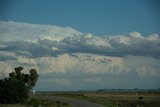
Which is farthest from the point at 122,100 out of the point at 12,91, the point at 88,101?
the point at 12,91

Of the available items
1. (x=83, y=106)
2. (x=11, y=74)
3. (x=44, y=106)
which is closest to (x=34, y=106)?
(x=44, y=106)

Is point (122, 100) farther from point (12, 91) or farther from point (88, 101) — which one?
point (12, 91)

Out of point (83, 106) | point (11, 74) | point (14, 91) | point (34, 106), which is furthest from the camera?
point (11, 74)

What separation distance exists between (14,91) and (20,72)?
13.5m

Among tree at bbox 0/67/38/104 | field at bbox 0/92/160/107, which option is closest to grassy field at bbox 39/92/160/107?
field at bbox 0/92/160/107

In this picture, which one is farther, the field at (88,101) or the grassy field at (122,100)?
the grassy field at (122,100)

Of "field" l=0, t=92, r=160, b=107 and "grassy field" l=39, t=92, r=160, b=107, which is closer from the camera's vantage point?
"field" l=0, t=92, r=160, b=107

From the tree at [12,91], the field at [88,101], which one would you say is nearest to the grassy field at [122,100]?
the field at [88,101]

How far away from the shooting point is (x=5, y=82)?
5859cm

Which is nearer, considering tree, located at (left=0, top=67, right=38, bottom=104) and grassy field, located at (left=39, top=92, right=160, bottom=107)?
tree, located at (left=0, top=67, right=38, bottom=104)

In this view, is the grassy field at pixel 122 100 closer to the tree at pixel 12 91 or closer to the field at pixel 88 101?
the field at pixel 88 101

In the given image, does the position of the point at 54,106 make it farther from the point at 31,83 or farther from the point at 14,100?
the point at 31,83

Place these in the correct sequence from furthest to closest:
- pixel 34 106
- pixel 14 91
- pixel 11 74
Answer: pixel 11 74 < pixel 14 91 < pixel 34 106

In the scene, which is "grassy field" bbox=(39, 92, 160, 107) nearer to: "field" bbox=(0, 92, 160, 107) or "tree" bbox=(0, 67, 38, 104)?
"field" bbox=(0, 92, 160, 107)
